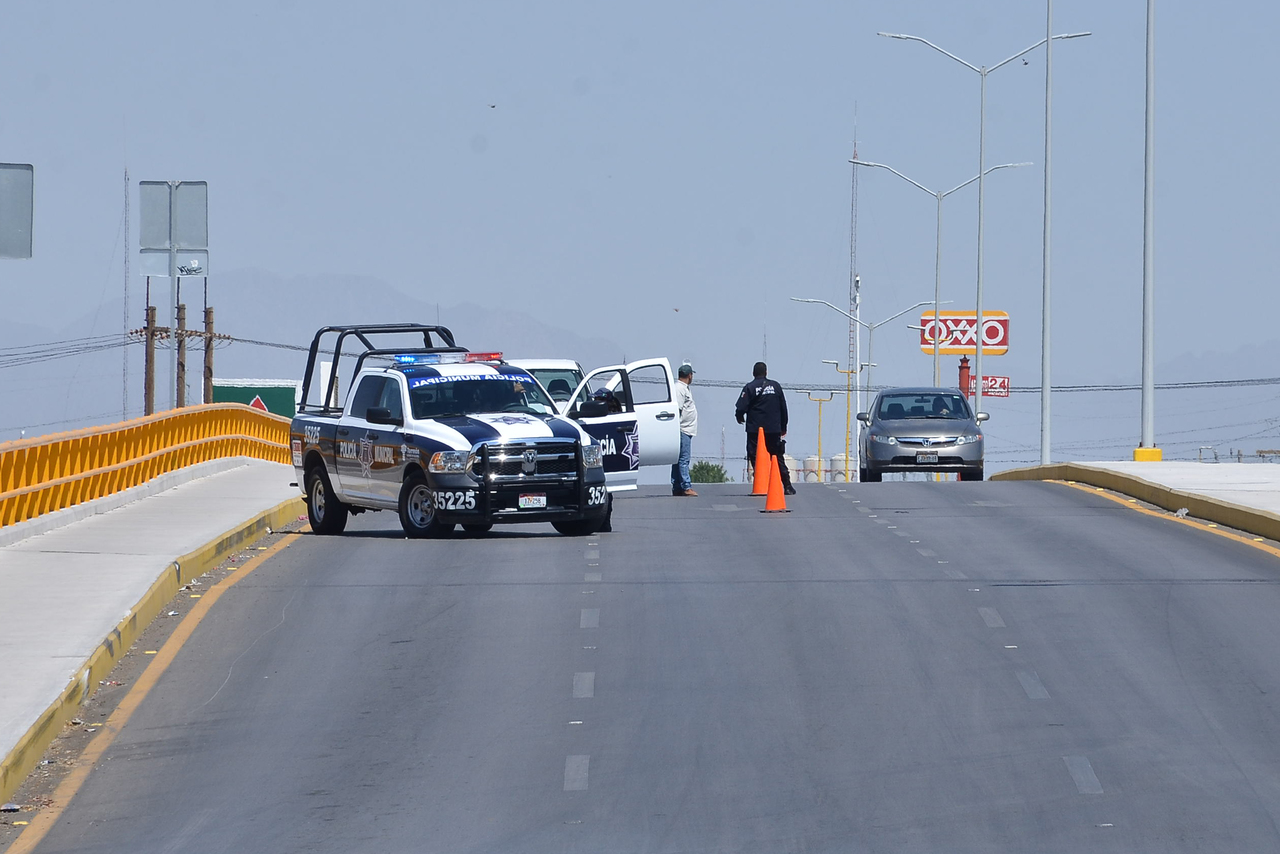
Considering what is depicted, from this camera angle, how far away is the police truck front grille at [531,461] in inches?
715

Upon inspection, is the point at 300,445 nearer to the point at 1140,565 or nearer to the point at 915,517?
the point at 915,517

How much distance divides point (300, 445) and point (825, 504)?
6.99 metres

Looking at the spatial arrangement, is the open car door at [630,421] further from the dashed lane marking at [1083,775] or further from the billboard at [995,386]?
the billboard at [995,386]

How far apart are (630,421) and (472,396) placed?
7.99 ft

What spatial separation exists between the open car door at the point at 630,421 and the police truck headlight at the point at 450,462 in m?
2.37

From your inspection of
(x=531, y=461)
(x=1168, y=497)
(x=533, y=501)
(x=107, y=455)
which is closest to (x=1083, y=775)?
(x=533, y=501)

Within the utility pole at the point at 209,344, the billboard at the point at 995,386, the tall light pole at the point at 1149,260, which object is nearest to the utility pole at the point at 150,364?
the utility pole at the point at 209,344

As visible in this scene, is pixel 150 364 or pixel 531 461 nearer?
pixel 531 461

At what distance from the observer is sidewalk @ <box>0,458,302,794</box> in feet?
33.6

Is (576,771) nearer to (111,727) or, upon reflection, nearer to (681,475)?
(111,727)

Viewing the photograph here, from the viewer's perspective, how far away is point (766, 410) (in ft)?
81.0

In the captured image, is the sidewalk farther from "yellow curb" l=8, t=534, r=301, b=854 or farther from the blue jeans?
the blue jeans

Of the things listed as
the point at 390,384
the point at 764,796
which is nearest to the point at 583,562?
the point at 390,384

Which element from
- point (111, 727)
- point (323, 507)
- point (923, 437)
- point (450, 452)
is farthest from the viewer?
point (923, 437)
